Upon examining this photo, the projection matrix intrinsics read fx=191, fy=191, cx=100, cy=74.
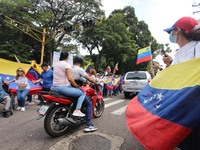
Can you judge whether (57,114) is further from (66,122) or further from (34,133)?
(34,133)

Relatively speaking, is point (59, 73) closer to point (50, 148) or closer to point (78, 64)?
point (78, 64)

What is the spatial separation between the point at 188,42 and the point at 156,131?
3.43 feet

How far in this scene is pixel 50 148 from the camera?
11.2 feet

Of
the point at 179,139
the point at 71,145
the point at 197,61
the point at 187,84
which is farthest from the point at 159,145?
the point at 71,145

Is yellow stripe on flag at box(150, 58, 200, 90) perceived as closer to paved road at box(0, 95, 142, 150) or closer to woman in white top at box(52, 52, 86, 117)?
paved road at box(0, 95, 142, 150)

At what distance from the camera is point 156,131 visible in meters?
1.80

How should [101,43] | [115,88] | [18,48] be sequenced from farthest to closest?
[101,43]
[18,48]
[115,88]

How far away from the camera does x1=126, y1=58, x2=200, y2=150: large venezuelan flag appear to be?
64.9 inches

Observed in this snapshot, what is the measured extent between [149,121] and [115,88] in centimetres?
1274

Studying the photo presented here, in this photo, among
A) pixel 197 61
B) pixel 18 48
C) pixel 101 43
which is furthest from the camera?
pixel 101 43

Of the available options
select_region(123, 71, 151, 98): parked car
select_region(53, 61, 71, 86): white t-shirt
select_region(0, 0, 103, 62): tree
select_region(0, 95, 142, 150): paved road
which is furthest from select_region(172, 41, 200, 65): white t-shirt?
select_region(0, 0, 103, 62): tree

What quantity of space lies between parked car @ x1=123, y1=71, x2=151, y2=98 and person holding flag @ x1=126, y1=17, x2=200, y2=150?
9588 millimetres

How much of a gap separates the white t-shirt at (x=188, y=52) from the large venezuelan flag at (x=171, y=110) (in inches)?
3.0

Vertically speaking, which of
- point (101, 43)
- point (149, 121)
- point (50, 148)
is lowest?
point (50, 148)
